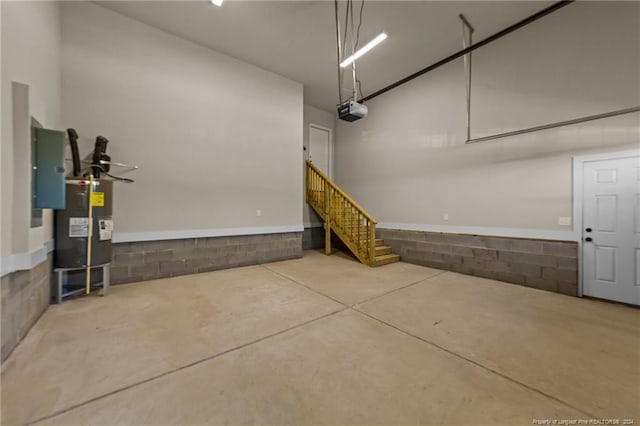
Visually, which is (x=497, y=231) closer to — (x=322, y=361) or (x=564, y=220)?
(x=564, y=220)

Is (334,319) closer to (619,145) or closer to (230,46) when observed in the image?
(619,145)

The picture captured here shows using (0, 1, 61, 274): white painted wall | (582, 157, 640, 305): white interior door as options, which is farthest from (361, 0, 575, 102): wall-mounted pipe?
(0, 1, 61, 274): white painted wall

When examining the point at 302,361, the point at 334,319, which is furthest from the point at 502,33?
the point at 302,361

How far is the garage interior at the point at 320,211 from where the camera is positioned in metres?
1.68

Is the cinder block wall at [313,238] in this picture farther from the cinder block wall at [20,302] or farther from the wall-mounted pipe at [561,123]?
the cinder block wall at [20,302]

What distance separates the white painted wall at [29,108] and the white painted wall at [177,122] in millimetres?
812

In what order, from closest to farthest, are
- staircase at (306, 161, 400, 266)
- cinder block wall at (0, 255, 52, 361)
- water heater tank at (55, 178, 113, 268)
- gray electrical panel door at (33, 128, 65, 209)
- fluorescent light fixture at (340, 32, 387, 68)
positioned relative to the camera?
1. cinder block wall at (0, 255, 52, 361)
2. gray electrical panel door at (33, 128, 65, 209)
3. water heater tank at (55, 178, 113, 268)
4. fluorescent light fixture at (340, 32, 387, 68)
5. staircase at (306, 161, 400, 266)

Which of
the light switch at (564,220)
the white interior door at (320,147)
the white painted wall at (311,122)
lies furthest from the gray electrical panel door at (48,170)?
the light switch at (564,220)

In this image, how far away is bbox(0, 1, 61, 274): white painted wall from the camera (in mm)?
1884

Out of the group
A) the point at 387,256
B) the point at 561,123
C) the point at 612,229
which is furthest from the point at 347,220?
the point at 612,229

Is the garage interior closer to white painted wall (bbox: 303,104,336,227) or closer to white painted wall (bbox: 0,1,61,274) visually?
white painted wall (bbox: 0,1,61,274)

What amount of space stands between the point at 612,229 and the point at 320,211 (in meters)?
5.36

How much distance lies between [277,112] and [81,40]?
10.8ft

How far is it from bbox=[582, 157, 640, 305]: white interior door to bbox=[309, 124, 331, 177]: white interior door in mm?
5724
